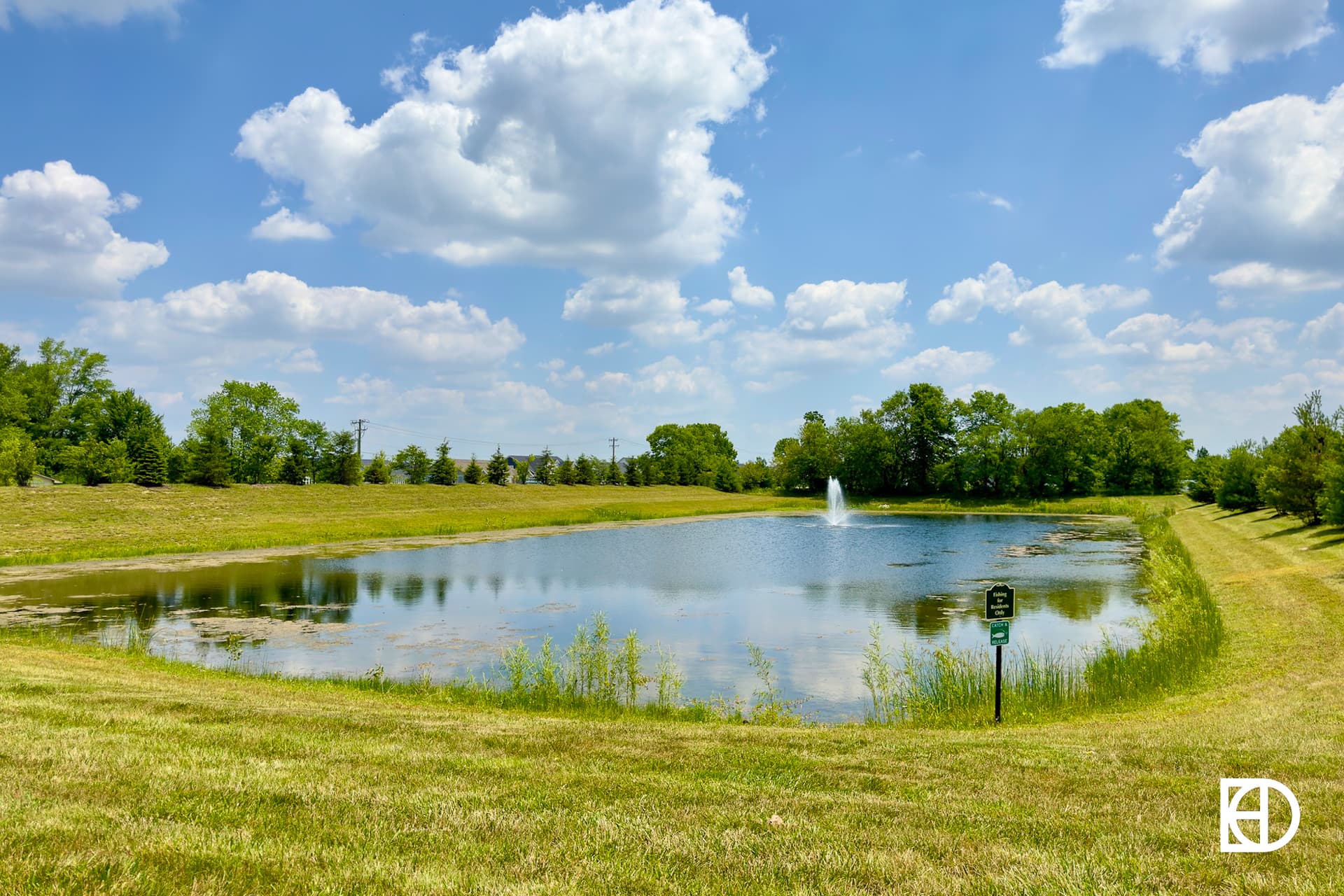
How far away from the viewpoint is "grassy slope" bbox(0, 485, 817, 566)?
125 feet

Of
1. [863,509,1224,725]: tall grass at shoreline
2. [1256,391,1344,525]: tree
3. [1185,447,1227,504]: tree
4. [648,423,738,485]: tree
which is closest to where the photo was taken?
[863,509,1224,725]: tall grass at shoreline

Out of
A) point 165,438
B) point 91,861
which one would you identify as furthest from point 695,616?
point 165,438

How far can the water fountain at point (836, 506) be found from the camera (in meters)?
70.8

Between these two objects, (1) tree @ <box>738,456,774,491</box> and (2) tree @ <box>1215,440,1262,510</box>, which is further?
(1) tree @ <box>738,456,774,491</box>

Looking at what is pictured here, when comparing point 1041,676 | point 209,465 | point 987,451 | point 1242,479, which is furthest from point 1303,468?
point 209,465

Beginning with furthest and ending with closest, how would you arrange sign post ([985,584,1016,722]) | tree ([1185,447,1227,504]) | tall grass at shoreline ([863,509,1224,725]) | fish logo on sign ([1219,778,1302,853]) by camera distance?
tree ([1185,447,1227,504]), tall grass at shoreline ([863,509,1224,725]), sign post ([985,584,1016,722]), fish logo on sign ([1219,778,1302,853])

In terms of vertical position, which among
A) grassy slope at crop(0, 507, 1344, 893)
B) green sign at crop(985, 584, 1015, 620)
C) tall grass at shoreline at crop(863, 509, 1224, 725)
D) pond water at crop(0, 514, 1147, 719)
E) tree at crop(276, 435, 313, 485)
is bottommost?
pond water at crop(0, 514, 1147, 719)

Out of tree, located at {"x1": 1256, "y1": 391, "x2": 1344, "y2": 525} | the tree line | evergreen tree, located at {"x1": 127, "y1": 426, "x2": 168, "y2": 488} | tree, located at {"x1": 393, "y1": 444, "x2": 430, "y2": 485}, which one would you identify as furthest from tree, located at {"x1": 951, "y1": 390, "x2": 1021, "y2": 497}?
evergreen tree, located at {"x1": 127, "y1": 426, "x2": 168, "y2": 488}

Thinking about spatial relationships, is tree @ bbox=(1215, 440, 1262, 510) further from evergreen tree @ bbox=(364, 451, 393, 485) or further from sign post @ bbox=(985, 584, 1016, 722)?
evergreen tree @ bbox=(364, 451, 393, 485)

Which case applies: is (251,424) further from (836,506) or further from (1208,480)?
(1208,480)

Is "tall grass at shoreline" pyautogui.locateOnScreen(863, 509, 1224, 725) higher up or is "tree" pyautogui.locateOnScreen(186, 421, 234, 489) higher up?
"tree" pyautogui.locateOnScreen(186, 421, 234, 489)

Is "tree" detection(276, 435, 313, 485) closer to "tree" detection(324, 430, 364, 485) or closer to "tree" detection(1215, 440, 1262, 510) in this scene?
"tree" detection(324, 430, 364, 485)

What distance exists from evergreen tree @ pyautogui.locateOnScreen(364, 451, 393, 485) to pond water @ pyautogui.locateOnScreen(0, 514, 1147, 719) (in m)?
34.4

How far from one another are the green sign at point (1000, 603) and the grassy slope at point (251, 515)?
3811cm
